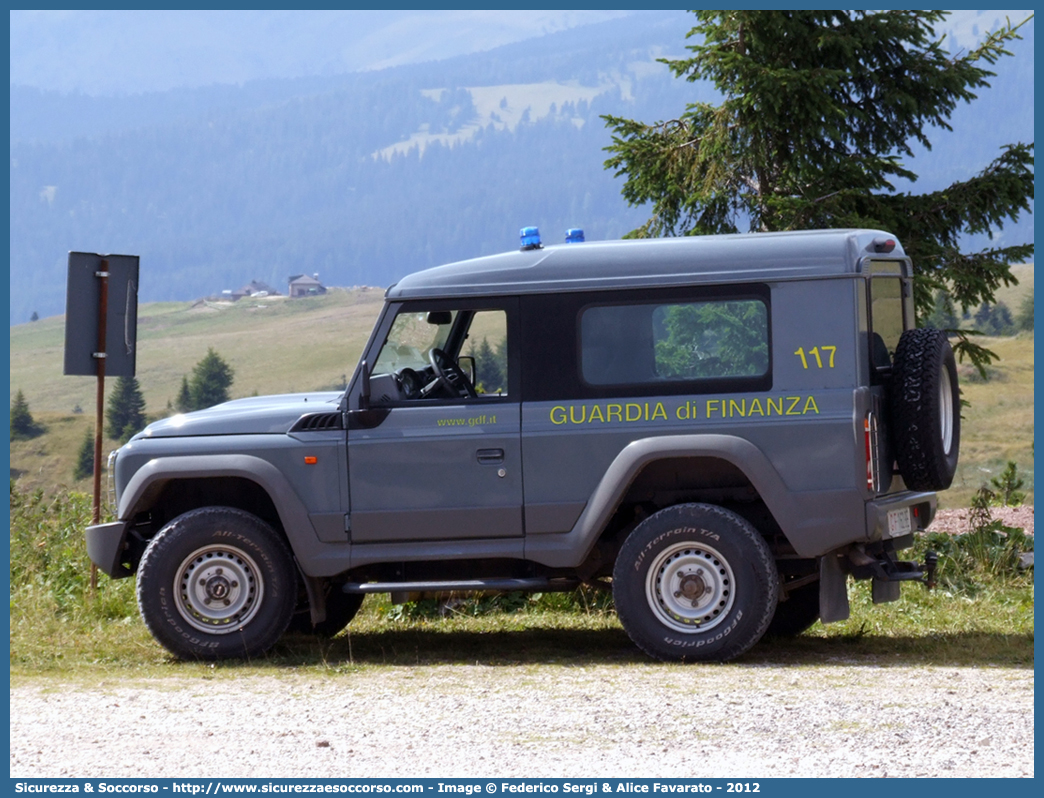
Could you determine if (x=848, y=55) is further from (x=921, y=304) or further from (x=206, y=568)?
(x=206, y=568)

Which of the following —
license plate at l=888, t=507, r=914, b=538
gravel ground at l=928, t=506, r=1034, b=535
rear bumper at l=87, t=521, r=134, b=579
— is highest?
license plate at l=888, t=507, r=914, b=538

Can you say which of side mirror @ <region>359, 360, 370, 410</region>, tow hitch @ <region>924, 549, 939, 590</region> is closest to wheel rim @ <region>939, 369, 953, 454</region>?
tow hitch @ <region>924, 549, 939, 590</region>

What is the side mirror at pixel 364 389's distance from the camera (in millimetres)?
8008

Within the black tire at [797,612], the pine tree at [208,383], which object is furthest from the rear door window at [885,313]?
the pine tree at [208,383]

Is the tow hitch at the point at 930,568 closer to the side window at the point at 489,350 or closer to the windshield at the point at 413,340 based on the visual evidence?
the side window at the point at 489,350

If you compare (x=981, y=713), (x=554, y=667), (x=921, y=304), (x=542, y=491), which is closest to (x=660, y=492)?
(x=542, y=491)

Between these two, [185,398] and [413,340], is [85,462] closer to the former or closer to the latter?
[185,398]

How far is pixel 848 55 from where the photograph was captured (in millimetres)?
12562

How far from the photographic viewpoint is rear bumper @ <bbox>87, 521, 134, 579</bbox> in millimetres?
8336

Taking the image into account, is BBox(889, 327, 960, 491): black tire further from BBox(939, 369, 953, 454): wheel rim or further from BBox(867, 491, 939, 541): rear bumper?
BBox(867, 491, 939, 541): rear bumper

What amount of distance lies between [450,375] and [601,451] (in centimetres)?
115

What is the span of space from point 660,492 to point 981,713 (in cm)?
249

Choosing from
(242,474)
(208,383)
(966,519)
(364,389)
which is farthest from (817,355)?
(208,383)

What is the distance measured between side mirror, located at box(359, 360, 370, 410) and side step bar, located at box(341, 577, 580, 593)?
113 cm
